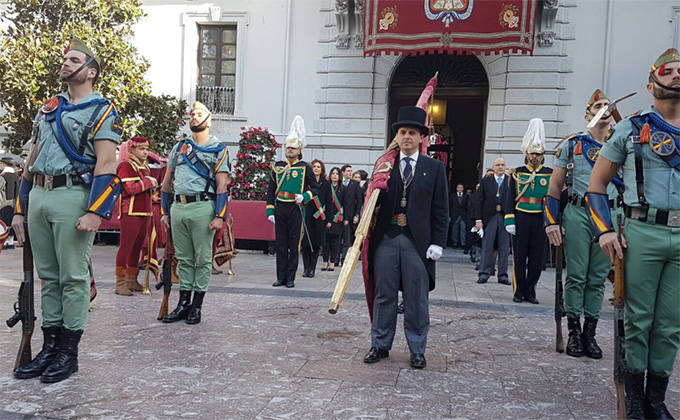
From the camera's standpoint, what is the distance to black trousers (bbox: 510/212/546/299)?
7.89m

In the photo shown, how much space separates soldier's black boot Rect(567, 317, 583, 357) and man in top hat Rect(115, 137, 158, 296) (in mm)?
5191

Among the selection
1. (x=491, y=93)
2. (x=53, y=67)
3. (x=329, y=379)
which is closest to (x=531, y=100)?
(x=491, y=93)

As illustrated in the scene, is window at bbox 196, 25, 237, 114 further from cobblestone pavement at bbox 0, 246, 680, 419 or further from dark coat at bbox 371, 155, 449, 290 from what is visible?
dark coat at bbox 371, 155, 449, 290

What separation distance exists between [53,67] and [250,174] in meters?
4.85

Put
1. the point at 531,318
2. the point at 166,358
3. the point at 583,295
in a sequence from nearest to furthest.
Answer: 1. the point at 166,358
2. the point at 583,295
3. the point at 531,318

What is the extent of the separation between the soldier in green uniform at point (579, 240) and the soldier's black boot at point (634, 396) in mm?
1652

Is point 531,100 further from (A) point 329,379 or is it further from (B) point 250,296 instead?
(A) point 329,379

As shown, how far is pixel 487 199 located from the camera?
394 inches

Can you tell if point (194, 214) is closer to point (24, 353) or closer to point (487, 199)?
point (24, 353)

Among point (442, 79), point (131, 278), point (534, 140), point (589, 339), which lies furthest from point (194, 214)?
point (442, 79)

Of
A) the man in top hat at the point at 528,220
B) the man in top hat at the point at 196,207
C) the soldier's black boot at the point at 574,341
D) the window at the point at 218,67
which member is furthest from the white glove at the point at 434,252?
the window at the point at 218,67

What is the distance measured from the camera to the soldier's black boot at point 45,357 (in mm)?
3971

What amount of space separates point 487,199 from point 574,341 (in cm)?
505

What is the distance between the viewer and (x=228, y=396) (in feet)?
12.2
